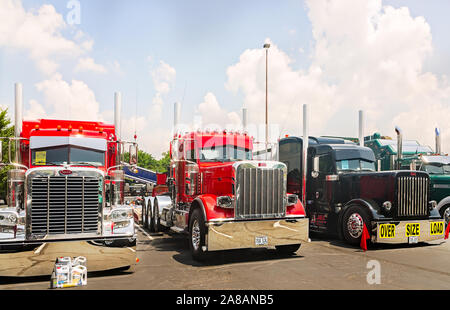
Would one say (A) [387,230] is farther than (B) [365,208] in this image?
No

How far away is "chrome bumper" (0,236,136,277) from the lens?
20.1ft

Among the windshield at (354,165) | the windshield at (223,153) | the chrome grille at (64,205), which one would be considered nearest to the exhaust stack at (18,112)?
the chrome grille at (64,205)

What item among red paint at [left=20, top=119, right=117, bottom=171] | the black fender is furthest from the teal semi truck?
red paint at [left=20, top=119, right=117, bottom=171]

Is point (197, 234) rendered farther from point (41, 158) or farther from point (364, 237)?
point (364, 237)

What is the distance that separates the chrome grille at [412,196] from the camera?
388 inches

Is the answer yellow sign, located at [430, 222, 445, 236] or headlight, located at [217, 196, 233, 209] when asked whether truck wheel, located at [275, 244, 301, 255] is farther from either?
yellow sign, located at [430, 222, 445, 236]

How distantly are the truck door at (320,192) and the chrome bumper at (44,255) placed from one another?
666 cm

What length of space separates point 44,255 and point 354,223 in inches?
290

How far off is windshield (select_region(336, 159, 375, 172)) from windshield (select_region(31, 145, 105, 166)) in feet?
22.3

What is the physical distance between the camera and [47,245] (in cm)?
621

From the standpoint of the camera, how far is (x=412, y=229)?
9844 mm

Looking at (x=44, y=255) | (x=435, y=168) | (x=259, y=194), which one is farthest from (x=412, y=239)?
(x=44, y=255)

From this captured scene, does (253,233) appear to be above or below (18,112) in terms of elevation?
below
